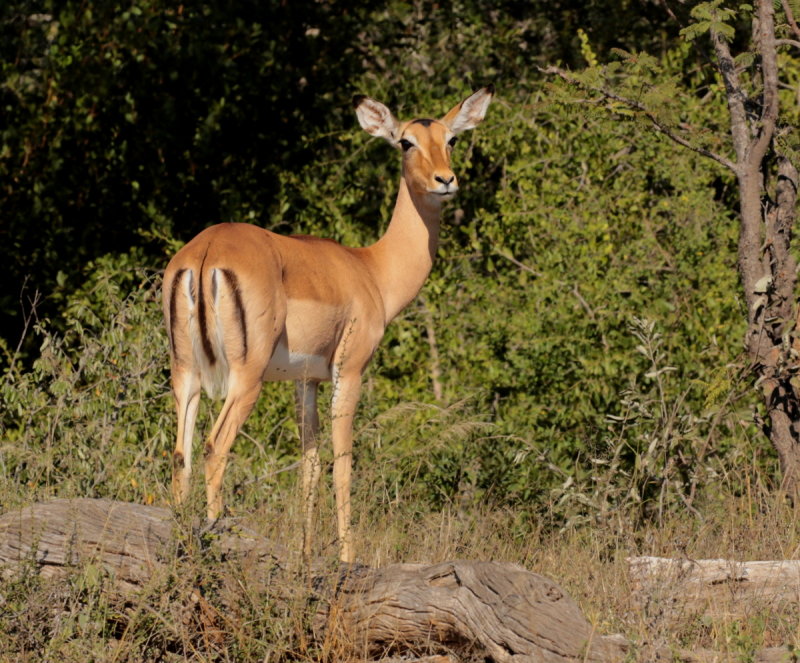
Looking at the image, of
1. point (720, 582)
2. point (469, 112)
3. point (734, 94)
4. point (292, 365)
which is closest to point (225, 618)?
point (720, 582)

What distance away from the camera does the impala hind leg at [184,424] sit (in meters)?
4.90

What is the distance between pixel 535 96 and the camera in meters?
8.95

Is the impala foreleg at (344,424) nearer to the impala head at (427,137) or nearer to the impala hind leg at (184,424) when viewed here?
the impala hind leg at (184,424)

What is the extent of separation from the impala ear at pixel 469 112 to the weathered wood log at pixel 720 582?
308 centimetres

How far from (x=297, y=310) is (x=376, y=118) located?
1.77 meters

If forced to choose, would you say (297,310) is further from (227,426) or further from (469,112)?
(469,112)

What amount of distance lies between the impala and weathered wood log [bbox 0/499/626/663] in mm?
281

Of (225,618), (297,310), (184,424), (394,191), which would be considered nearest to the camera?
(225,618)

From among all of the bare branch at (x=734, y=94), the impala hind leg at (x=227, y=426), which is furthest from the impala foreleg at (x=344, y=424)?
the bare branch at (x=734, y=94)

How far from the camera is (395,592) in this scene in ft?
12.8

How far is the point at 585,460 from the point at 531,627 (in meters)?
2.92

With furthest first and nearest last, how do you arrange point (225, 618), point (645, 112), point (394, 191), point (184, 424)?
point (394, 191) → point (645, 112) → point (184, 424) → point (225, 618)

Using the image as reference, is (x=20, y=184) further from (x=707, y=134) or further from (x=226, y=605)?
(x=226, y=605)

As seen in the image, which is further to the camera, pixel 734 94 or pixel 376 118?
pixel 376 118
